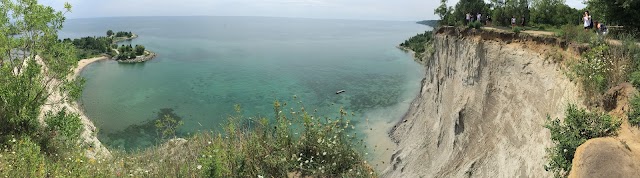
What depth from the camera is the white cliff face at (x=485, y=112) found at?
13.3 m

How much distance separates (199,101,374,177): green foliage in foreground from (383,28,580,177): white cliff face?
565 centimetres

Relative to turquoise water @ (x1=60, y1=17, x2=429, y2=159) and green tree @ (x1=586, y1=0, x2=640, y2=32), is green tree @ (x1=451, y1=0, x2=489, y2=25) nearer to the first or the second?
turquoise water @ (x1=60, y1=17, x2=429, y2=159)

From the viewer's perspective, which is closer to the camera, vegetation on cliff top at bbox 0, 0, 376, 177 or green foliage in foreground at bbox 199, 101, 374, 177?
vegetation on cliff top at bbox 0, 0, 376, 177

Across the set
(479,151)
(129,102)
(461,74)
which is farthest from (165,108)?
(479,151)

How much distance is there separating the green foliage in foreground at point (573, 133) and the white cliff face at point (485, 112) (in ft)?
6.71

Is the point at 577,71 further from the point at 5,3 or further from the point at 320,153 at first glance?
the point at 5,3

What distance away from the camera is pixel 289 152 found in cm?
949

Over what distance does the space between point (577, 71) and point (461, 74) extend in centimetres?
1089

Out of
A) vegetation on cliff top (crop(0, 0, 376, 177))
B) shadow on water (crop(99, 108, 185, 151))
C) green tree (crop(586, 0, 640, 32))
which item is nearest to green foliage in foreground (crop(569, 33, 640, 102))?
green tree (crop(586, 0, 640, 32))

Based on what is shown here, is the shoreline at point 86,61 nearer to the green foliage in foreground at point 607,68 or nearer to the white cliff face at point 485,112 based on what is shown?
the white cliff face at point 485,112

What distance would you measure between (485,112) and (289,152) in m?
12.6

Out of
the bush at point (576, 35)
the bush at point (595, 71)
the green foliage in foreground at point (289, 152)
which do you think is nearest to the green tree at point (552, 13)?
the bush at point (576, 35)

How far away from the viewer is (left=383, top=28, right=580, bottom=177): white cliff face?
43.5ft

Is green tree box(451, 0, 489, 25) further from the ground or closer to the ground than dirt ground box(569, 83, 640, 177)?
further from the ground
